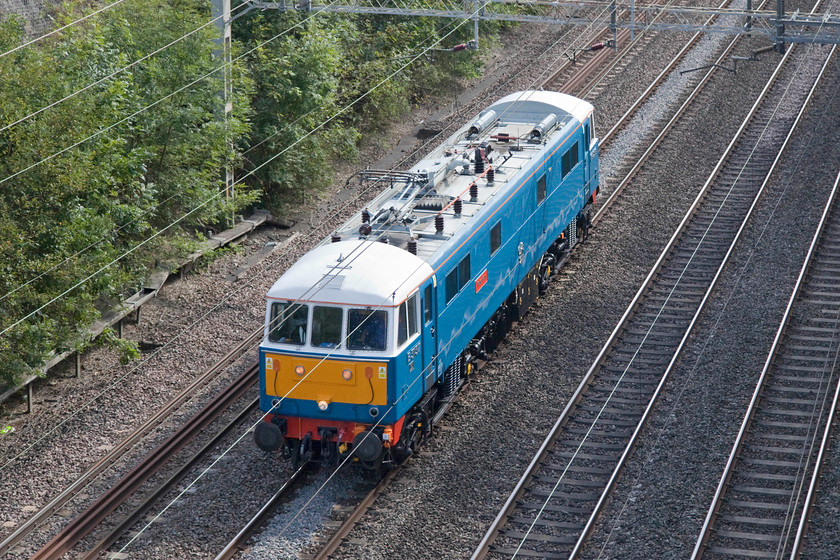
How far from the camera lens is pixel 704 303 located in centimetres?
2016

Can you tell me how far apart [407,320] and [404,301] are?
353 mm

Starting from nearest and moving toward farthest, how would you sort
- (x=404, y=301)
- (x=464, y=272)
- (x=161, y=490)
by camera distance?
(x=404, y=301) → (x=161, y=490) → (x=464, y=272)

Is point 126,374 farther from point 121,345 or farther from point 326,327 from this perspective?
point 326,327

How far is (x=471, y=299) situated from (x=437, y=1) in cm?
1670

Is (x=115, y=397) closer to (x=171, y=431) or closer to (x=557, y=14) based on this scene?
(x=171, y=431)

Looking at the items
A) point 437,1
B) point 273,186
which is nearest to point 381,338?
point 273,186

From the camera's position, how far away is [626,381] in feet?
58.6

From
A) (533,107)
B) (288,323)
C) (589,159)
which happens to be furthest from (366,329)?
(589,159)

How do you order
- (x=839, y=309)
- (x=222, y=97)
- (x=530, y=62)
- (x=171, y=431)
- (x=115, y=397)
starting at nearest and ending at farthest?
(x=171, y=431) → (x=115, y=397) → (x=839, y=309) → (x=222, y=97) → (x=530, y=62)

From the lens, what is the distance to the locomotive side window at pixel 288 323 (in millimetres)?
14352

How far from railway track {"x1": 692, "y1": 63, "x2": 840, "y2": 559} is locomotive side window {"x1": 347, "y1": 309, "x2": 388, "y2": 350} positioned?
478cm

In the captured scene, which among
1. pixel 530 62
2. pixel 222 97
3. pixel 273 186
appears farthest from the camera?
pixel 530 62

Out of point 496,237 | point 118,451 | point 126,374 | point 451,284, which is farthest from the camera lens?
point 126,374

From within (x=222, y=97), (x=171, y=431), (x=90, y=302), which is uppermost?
(x=222, y=97)
